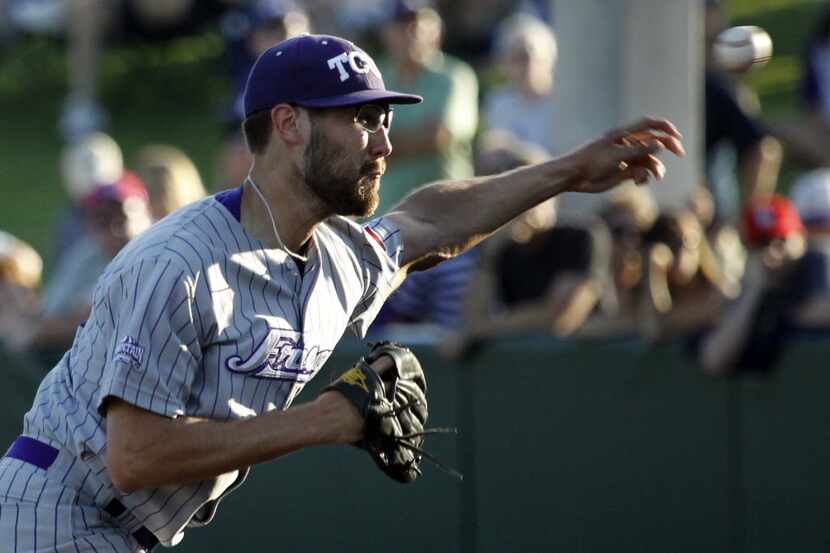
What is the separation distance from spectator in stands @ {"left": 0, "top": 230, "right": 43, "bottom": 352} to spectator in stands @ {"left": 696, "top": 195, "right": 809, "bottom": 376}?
3.69m

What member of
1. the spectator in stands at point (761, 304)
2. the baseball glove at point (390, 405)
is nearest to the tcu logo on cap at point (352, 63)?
the baseball glove at point (390, 405)

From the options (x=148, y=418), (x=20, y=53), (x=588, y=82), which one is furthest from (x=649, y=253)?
(x=20, y=53)

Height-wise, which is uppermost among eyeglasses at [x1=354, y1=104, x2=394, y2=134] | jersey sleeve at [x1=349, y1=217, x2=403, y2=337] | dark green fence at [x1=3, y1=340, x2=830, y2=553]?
eyeglasses at [x1=354, y1=104, x2=394, y2=134]

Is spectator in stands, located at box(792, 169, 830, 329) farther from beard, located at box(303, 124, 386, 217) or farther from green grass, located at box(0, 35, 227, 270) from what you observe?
green grass, located at box(0, 35, 227, 270)

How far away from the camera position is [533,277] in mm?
7621

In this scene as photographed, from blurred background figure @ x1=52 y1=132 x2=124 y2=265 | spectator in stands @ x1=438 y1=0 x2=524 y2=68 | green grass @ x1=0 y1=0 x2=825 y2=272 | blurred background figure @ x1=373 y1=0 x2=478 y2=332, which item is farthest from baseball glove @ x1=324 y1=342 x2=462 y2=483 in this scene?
spectator in stands @ x1=438 y1=0 x2=524 y2=68

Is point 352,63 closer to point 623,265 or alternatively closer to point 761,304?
point 761,304

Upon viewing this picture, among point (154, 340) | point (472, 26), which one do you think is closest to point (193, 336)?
point (154, 340)

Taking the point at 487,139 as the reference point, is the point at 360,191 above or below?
below

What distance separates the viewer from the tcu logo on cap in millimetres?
4387

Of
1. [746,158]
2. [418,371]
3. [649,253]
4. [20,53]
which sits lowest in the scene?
[418,371]

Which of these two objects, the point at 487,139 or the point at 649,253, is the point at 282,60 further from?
the point at 487,139

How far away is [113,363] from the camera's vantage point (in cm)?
414

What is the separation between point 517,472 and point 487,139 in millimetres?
2217
